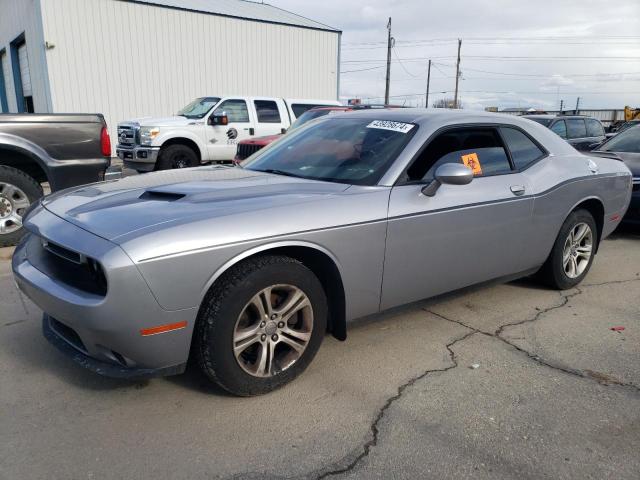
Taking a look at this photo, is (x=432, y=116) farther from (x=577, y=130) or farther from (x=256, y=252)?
(x=577, y=130)

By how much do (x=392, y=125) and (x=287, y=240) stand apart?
1390 mm

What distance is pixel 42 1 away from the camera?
15.0 meters

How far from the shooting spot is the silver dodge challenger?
2.41 m

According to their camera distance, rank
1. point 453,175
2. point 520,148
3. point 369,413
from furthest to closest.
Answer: point 520,148 → point 453,175 → point 369,413

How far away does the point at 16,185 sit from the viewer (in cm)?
578

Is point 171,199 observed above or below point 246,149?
above

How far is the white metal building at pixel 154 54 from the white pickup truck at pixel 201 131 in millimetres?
5711

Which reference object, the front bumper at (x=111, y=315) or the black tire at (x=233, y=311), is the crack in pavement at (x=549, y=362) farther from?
the front bumper at (x=111, y=315)

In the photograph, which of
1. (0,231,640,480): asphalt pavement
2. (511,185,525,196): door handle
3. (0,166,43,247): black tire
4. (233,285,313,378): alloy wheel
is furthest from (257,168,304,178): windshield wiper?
(0,166,43,247): black tire

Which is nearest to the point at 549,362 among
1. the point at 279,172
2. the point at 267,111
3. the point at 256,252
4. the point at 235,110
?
the point at 256,252

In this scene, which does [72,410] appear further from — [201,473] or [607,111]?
[607,111]

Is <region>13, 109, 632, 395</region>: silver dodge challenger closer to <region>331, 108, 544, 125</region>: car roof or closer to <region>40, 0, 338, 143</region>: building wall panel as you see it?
<region>331, 108, 544, 125</region>: car roof

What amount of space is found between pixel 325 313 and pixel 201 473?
1103 mm

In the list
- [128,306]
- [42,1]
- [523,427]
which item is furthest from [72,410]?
[42,1]
